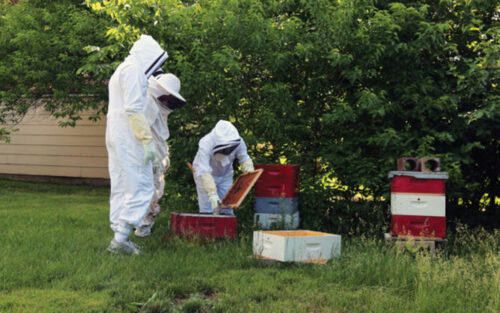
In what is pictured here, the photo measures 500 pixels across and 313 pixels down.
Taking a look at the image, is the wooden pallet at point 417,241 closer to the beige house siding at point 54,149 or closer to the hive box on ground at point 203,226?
the hive box on ground at point 203,226

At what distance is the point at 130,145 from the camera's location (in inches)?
218

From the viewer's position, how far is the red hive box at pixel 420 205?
5887 millimetres

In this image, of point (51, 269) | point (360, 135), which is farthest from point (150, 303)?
point (360, 135)

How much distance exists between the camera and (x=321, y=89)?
7.81 metres

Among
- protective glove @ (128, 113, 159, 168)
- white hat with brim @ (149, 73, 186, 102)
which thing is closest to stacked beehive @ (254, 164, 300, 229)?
white hat with brim @ (149, 73, 186, 102)

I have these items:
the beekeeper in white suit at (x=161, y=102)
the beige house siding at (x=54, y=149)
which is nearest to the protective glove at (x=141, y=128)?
the beekeeper in white suit at (x=161, y=102)

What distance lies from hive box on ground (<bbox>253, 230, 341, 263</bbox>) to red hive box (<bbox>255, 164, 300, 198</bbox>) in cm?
162

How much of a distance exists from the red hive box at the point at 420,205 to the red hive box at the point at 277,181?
1.53 meters

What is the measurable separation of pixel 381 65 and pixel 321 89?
0.95 meters

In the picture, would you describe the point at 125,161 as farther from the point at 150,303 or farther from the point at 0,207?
the point at 0,207

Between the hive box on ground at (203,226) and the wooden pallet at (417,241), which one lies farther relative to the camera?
the hive box on ground at (203,226)

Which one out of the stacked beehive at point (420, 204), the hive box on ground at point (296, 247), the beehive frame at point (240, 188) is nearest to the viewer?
the hive box on ground at point (296, 247)

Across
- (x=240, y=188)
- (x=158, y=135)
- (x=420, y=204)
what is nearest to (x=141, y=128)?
(x=158, y=135)

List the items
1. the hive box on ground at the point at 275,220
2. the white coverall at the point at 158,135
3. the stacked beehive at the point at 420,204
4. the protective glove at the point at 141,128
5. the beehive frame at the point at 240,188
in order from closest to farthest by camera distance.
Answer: the protective glove at the point at 141,128, the stacked beehive at the point at 420,204, the white coverall at the point at 158,135, the beehive frame at the point at 240,188, the hive box on ground at the point at 275,220
